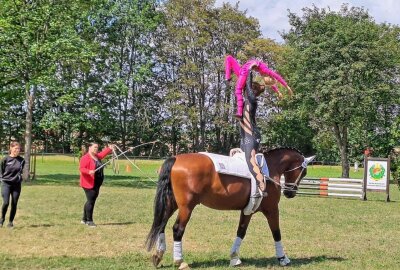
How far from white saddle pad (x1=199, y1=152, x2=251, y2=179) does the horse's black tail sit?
689 mm

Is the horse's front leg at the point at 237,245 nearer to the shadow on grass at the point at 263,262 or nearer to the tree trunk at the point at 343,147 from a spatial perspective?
the shadow on grass at the point at 263,262

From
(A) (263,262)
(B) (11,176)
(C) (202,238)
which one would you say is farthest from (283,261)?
(B) (11,176)

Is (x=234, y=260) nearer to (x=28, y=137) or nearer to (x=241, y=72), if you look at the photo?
(x=241, y=72)

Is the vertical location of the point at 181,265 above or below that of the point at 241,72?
below

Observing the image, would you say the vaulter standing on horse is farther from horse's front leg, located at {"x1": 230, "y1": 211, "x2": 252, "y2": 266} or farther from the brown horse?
horse's front leg, located at {"x1": 230, "y1": 211, "x2": 252, "y2": 266}

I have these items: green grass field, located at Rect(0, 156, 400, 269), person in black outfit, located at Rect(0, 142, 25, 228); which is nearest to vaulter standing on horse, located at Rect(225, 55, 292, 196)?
green grass field, located at Rect(0, 156, 400, 269)

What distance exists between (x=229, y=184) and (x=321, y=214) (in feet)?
30.0

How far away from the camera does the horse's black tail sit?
8086 mm

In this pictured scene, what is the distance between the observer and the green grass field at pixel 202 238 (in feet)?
28.6

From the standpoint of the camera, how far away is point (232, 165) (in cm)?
827

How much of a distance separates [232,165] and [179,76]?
49461mm

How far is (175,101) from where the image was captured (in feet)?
185

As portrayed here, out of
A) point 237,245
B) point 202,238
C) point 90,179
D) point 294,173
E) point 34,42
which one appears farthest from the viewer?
point 34,42

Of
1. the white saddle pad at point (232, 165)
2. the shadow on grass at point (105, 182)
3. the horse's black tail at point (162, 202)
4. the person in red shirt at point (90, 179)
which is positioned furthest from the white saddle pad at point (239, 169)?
the shadow on grass at point (105, 182)
